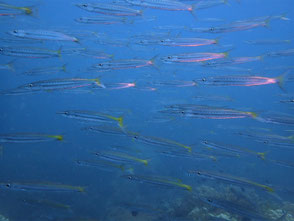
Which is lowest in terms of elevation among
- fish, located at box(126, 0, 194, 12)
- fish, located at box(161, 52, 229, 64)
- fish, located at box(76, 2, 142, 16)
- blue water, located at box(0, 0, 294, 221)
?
blue water, located at box(0, 0, 294, 221)

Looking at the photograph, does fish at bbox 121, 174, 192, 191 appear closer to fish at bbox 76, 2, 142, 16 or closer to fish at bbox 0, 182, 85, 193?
fish at bbox 0, 182, 85, 193

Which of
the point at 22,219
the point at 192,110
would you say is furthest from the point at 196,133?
the point at 192,110

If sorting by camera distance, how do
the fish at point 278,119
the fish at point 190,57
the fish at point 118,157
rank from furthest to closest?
the fish at point 118,157 < the fish at point 190,57 < the fish at point 278,119

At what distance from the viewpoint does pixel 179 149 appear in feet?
19.6

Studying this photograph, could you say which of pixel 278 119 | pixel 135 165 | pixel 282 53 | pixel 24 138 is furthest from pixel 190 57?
pixel 135 165

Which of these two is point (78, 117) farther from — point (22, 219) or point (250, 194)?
point (250, 194)

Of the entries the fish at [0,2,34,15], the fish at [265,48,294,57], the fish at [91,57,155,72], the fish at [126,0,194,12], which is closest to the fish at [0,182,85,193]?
the fish at [91,57,155,72]

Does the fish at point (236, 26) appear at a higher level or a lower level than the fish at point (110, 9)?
lower

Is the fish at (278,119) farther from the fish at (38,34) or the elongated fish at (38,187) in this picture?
the fish at (38,34)

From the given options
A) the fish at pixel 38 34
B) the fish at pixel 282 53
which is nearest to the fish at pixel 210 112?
the fish at pixel 38 34

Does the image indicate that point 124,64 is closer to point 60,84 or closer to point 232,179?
point 60,84

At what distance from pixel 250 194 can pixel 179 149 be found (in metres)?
5.65

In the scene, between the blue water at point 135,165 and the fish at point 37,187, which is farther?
the blue water at point 135,165

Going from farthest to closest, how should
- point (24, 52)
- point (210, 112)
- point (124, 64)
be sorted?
point (124, 64) < point (24, 52) < point (210, 112)
